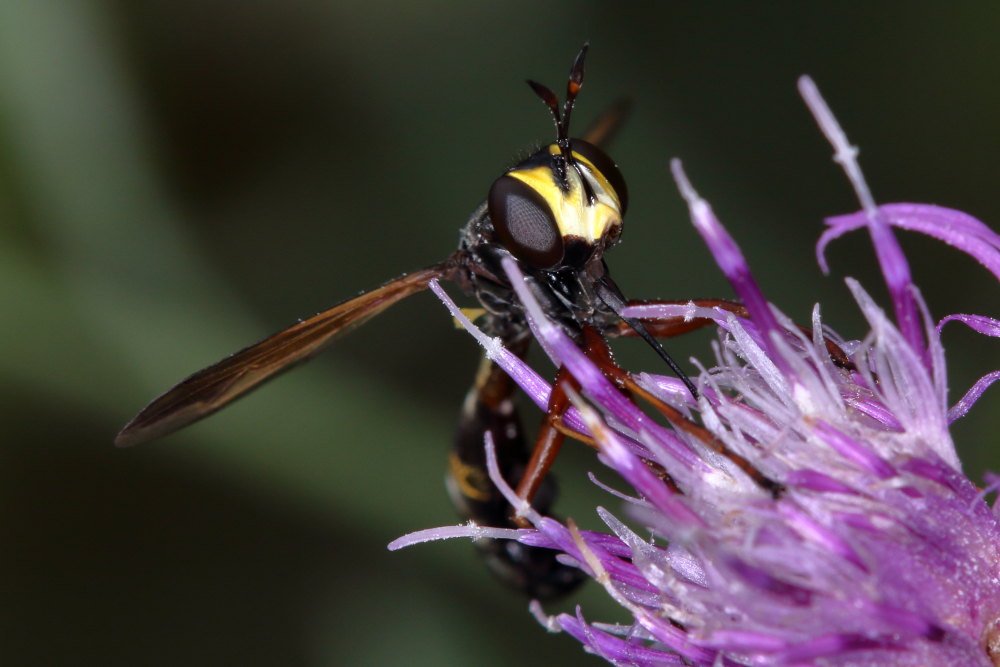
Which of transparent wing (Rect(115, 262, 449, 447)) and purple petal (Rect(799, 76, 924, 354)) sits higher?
transparent wing (Rect(115, 262, 449, 447))

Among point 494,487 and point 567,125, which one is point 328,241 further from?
point 567,125

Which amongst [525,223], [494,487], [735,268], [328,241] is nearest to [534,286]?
[525,223]

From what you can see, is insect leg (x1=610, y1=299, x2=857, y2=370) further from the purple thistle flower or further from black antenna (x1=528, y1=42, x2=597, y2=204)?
black antenna (x1=528, y1=42, x2=597, y2=204)

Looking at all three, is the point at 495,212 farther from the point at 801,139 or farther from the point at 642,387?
the point at 801,139

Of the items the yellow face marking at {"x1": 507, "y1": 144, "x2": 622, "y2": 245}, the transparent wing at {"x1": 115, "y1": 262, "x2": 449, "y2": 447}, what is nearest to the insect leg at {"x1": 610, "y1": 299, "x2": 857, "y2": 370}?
the yellow face marking at {"x1": 507, "y1": 144, "x2": 622, "y2": 245}

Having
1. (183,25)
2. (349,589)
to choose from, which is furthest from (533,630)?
(183,25)

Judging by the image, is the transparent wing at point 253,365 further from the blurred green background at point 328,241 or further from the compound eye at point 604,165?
the blurred green background at point 328,241
